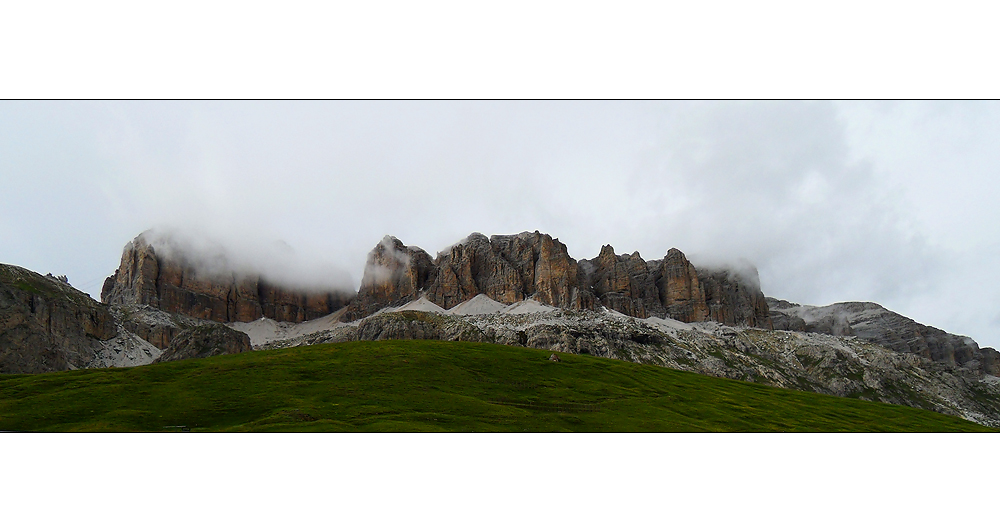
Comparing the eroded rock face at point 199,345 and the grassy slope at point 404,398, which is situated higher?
the eroded rock face at point 199,345

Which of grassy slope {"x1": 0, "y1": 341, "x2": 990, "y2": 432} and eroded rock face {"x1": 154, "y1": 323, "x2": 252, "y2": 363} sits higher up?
eroded rock face {"x1": 154, "y1": 323, "x2": 252, "y2": 363}

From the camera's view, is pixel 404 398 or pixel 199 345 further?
pixel 199 345

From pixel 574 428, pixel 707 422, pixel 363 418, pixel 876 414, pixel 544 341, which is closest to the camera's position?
pixel 363 418

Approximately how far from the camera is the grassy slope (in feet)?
207

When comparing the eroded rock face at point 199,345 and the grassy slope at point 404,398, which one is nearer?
the grassy slope at point 404,398

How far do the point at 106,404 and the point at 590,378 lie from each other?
87240mm

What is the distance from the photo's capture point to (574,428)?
224 feet

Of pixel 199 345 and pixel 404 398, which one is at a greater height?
pixel 199 345

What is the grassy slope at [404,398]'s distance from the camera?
63.2m

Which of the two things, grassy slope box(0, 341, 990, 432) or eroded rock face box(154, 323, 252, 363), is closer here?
grassy slope box(0, 341, 990, 432)

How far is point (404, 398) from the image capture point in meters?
77.4

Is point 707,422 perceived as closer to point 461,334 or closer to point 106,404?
point 106,404

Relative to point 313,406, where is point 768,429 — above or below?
below

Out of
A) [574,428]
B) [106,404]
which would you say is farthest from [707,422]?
[106,404]
